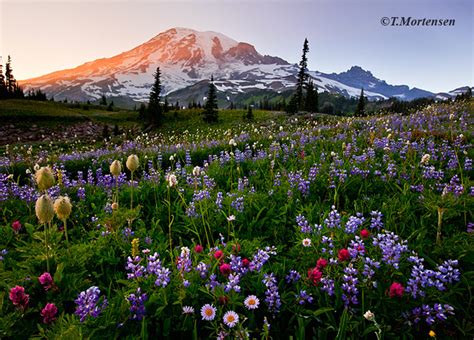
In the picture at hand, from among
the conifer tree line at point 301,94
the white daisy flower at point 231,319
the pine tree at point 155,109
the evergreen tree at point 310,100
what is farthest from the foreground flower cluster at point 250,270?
the evergreen tree at point 310,100

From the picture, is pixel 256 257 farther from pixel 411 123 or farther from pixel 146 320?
pixel 411 123

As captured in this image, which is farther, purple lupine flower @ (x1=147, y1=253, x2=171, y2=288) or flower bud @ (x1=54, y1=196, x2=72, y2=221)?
flower bud @ (x1=54, y1=196, x2=72, y2=221)

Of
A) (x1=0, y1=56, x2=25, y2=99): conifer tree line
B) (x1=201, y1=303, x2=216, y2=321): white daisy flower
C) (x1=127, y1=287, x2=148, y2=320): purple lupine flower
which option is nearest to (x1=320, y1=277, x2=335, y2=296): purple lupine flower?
Answer: (x1=201, y1=303, x2=216, y2=321): white daisy flower

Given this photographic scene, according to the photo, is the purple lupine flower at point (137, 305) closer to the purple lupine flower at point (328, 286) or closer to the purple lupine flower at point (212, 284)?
the purple lupine flower at point (212, 284)

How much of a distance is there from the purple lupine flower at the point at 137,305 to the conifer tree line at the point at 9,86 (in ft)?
300

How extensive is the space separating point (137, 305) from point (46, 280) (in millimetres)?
786

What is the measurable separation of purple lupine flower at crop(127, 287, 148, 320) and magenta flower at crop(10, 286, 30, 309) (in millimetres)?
736

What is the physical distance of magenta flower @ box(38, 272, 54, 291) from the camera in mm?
2195

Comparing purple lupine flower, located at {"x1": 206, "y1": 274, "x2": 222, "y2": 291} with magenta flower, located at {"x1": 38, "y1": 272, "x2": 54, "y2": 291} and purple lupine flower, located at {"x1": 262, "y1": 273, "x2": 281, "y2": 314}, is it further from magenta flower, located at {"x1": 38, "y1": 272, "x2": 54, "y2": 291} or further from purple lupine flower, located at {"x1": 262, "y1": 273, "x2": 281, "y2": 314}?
magenta flower, located at {"x1": 38, "y1": 272, "x2": 54, "y2": 291}

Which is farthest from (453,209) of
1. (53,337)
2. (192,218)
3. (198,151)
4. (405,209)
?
(198,151)

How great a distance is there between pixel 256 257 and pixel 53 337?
1.55 meters

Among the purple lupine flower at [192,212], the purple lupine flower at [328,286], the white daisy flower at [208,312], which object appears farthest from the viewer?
the purple lupine flower at [192,212]

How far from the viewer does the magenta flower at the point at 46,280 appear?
219 cm

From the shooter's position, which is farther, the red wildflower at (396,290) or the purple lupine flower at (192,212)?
the purple lupine flower at (192,212)
